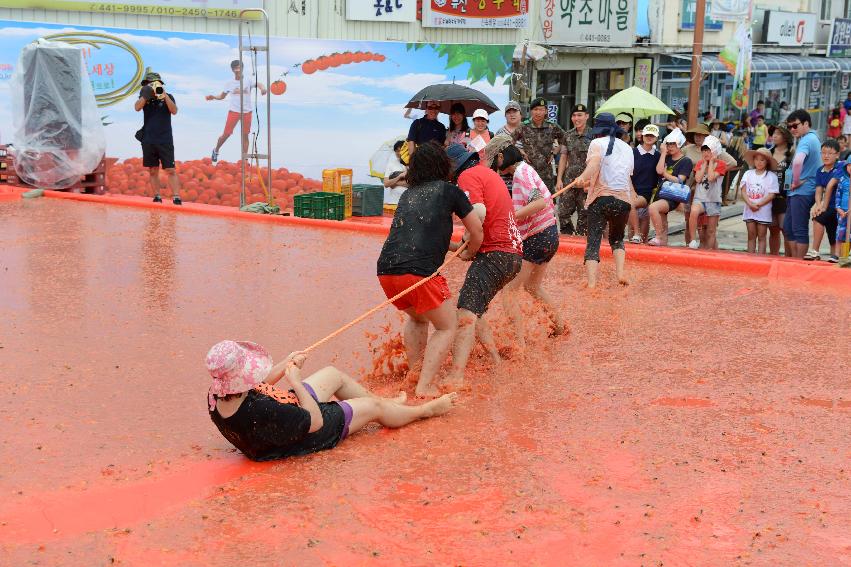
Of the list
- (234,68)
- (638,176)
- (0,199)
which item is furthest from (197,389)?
(234,68)

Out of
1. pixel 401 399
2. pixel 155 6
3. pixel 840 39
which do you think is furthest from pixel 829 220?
pixel 840 39

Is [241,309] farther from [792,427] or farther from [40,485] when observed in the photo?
[792,427]

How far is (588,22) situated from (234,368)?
60.5ft

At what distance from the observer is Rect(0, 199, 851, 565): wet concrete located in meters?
4.57

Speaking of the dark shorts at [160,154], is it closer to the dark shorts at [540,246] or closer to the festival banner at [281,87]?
the festival banner at [281,87]

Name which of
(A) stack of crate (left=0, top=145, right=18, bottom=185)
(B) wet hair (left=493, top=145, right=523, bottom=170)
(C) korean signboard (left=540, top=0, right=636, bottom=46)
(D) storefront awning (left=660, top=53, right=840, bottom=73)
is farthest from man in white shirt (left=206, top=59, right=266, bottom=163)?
(B) wet hair (left=493, top=145, right=523, bottom=170)

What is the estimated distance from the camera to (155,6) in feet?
59.5

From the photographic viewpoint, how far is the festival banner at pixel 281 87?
17641mm

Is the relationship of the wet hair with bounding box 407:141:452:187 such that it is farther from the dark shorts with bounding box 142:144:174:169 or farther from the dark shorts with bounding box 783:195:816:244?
the dark shorts with bounding box 142:144:174:169

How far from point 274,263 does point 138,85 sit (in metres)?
8.20

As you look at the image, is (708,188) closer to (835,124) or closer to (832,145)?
(832,145)

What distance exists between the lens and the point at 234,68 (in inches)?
701

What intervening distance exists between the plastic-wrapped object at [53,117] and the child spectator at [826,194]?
401 inches

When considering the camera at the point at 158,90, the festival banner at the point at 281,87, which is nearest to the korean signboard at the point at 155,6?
the festival banner at the point at 281,87
